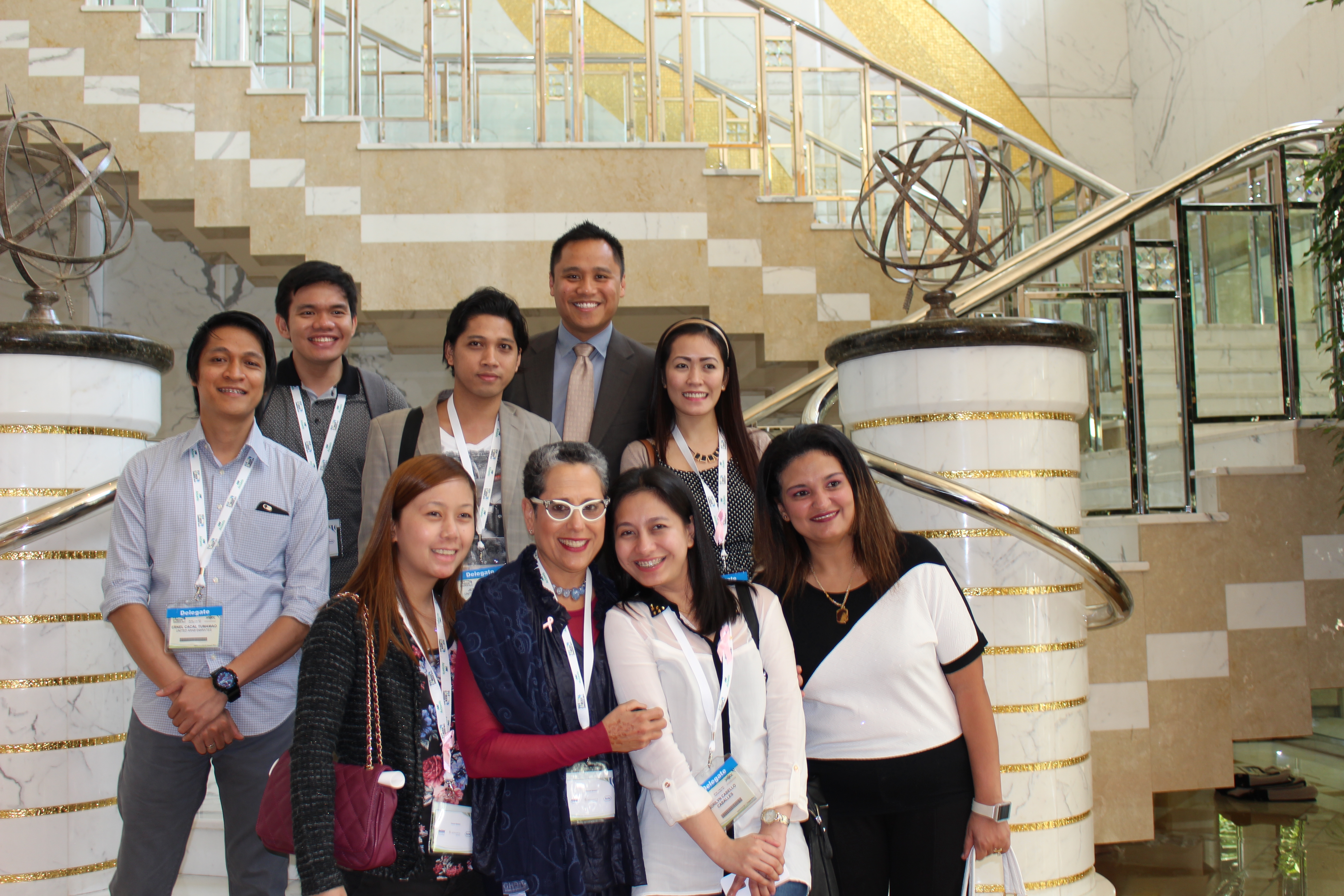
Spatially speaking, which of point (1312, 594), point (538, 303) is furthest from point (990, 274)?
point (538, 303)

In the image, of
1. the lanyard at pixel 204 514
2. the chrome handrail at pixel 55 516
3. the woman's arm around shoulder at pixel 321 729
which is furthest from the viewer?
the chrome handrail at pixel 55 516

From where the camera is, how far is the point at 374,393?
8.99ft

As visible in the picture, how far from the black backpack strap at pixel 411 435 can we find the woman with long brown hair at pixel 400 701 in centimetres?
43

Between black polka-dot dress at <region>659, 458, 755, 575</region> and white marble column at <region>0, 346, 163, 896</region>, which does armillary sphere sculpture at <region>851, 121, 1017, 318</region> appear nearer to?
black polka-dot dress at <region>659, 458, 755, 575</region>

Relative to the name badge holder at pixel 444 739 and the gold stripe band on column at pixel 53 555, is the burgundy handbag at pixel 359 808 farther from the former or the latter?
the gold stripe band on column at pixel 53 555

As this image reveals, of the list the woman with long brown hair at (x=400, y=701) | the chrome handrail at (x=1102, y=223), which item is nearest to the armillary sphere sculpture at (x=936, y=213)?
the chrome handrail at (x=1102, y=223)

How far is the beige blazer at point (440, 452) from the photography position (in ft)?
7.27

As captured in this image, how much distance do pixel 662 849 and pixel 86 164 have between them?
5.13 metres

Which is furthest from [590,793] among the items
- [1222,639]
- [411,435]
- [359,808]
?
[1222,639]

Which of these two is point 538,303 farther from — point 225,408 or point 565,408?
point 225,408

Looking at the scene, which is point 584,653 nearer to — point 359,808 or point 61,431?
point 359,808

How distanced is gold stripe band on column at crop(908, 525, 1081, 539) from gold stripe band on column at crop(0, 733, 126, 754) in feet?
8.12

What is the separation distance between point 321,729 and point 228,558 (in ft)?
2.48

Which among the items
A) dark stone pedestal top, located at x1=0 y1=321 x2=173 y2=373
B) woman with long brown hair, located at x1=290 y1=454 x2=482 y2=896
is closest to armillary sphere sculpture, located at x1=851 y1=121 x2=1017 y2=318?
woman with long brown hair, located at x1=290 y1=454 x2=482 y2=896
